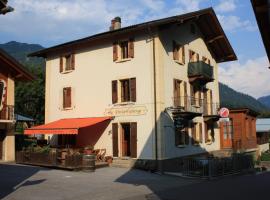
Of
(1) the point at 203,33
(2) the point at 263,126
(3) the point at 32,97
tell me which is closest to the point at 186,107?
(1) the point at 203,33

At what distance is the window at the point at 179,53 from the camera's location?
27.8 m

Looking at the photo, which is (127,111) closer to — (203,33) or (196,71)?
(196,71)

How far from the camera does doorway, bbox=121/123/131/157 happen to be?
2691 centimetres

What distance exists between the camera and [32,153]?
2564cm

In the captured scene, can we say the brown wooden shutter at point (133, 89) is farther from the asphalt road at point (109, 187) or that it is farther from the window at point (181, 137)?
the asphalt road at point (109, 187)

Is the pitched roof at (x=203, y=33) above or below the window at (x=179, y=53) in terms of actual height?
above

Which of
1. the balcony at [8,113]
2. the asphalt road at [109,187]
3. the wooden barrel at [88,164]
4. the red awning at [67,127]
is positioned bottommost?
the asphalt road at [109,187]

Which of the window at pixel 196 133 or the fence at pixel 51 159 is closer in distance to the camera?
the fence at pixel 51 159

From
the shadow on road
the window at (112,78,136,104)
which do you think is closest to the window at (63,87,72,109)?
the window at (112,78,136,104)

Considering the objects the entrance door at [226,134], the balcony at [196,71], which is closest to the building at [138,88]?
the balcony at [196,71]

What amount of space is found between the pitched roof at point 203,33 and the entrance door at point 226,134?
5.69 m

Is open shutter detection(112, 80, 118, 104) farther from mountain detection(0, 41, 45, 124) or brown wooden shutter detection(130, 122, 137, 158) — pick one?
mountain detection(0, 41, 45, 124)

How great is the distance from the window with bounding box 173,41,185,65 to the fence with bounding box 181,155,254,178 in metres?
7.49

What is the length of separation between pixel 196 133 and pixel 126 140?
5882 mm
